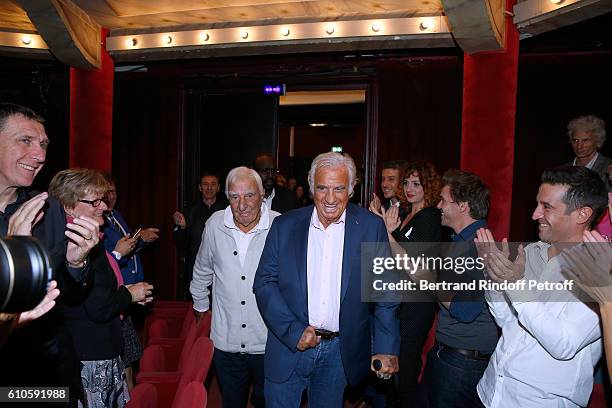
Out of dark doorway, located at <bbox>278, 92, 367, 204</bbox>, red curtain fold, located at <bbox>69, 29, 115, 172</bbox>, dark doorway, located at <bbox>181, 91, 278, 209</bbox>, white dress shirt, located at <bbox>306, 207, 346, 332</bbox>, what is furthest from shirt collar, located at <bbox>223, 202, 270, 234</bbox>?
dark doorway, located at <bbox>278, 92, 367, 204</bbox>

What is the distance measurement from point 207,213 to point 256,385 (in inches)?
88.6

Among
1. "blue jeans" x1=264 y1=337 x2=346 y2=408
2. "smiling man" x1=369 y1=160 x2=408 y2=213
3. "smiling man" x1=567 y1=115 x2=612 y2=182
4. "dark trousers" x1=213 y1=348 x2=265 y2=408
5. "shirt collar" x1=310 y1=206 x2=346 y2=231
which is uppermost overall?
"smiling man" x1=567 y1=115 x2=612 y2=182

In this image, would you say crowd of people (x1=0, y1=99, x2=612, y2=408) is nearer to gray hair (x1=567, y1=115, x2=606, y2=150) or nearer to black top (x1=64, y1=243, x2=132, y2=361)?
black top (x1=64, y1=243, x2=132, y2=361)

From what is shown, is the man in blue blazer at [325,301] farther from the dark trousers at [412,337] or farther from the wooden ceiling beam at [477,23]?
the wooden ceiling beam at [477,23]

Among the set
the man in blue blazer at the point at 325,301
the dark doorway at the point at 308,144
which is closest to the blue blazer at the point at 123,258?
the man in blue blazer at the point at 325,301

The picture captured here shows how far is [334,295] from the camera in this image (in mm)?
2260

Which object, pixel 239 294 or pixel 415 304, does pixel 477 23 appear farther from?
pixel 239 294

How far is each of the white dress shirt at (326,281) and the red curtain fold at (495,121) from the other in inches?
84.8

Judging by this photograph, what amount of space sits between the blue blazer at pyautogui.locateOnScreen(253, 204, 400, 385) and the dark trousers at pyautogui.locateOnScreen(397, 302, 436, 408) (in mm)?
597

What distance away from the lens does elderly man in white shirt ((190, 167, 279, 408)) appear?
103 inches

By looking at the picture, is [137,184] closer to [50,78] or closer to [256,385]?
[50,78]

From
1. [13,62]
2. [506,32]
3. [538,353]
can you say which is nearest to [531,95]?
[506,32]

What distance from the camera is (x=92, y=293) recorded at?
207 cm

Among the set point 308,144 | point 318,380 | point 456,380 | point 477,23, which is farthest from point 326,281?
point 308,144
